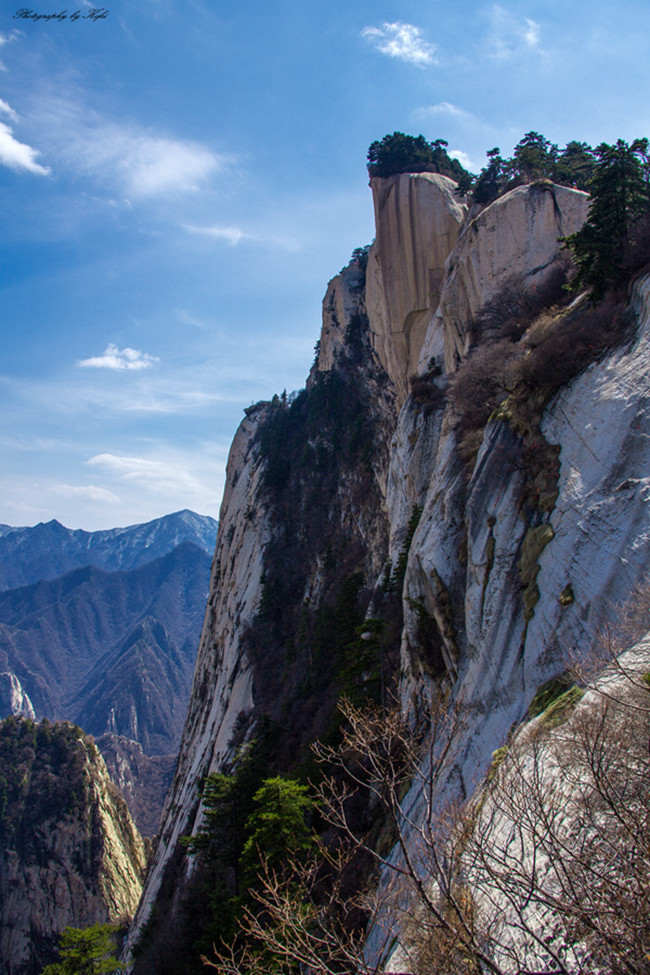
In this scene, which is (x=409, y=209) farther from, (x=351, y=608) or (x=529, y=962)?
(x=529, y=962)

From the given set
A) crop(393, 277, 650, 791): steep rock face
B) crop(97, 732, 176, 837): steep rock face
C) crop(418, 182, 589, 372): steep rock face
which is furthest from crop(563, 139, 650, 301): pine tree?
crop(97, 732, 176, 837): steep rock face

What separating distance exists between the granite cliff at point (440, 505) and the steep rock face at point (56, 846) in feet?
83.2

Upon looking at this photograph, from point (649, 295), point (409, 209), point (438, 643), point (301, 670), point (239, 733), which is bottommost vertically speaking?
point (239, 733)

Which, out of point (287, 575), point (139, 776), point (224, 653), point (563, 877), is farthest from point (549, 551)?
point (139, 776)

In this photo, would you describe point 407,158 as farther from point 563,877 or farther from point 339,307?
point 563,877

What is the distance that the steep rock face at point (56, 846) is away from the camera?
56.0m

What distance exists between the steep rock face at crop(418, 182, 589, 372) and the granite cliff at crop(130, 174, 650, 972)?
78 millimetres

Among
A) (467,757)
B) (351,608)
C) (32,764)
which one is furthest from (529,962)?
(32,764)

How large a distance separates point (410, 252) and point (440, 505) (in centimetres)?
2091

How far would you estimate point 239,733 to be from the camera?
34406 millimetres

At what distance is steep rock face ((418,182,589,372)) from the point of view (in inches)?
768

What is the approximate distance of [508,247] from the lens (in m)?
20.5

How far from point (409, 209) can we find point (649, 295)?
24.0m

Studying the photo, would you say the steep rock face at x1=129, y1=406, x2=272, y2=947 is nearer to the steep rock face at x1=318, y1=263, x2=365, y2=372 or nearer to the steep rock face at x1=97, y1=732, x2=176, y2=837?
the steep rock face at x1=318, y1=263, x2=365, y2=372
